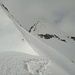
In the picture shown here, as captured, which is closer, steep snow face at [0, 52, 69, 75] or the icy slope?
steep snow face at [0, 52, 69, 75]

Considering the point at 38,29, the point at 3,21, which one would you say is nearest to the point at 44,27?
the point at 38,29

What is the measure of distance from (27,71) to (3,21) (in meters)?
6.15

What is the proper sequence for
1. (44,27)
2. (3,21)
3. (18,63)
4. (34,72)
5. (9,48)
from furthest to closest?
(44,27)
(3,21)
(9,48)
(18,63)
(34,72)

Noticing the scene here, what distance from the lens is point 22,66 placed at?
37.1 ft

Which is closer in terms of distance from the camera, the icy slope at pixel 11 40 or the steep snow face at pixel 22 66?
the steep snow face at pixel 22 66

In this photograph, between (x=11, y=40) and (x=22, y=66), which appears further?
(x=11, y=40)

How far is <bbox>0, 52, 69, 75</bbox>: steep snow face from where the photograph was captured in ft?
35.4

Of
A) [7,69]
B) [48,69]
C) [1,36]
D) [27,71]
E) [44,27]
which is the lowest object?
[44,27]

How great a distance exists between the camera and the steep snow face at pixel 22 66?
10789 mm

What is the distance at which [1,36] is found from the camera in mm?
14602

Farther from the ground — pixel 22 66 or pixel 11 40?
pixel 11 40

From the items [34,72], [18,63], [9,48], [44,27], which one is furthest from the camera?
[44,27]

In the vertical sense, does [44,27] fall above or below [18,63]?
below

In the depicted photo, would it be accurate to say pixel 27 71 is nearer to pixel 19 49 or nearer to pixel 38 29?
pixel 19 49
